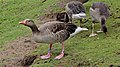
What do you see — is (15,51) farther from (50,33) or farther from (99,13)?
(99,13)

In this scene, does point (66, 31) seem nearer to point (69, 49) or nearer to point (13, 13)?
point (69, 49)

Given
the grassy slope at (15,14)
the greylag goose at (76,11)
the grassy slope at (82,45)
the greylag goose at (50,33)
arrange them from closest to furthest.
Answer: the grassy slope at (82,45) < the greylag goose at (50,33) < the greylag goose at (76,11) < the grassy slope at (15,14)

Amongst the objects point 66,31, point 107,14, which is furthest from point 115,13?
point 66,31

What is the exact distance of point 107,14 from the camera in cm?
1145

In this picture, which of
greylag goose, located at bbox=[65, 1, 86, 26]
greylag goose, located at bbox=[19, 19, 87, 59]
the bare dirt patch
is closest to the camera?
greylag goose, located at bbox=[19, 19, 87, 59]

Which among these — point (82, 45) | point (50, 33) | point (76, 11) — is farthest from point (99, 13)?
point (50, 33)

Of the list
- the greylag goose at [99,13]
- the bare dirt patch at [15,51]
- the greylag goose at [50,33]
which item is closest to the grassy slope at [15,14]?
the bare dirt patch at [15,51]

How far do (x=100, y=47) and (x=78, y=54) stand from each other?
80 centimetres

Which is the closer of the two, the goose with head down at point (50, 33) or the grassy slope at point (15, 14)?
the goose with head down at point (50, 33)

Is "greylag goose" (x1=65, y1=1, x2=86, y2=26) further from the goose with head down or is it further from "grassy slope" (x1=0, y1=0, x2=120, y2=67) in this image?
the goose with head down

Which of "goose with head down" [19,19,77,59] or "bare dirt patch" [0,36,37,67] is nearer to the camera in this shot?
"goose with head down" [19,19,77,59]

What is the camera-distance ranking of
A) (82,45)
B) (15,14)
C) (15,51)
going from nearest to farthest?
(82,45)
(15,51)
(15,14)

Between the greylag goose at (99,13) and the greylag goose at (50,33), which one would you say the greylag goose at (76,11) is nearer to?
the greylag goose at (99,13)

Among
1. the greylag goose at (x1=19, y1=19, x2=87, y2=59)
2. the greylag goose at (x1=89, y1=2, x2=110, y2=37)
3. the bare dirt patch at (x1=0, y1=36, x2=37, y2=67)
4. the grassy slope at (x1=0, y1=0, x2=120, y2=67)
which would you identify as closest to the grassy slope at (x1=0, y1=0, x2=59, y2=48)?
the grassy slope at (x1=0, y1=0, x2=120, y2=67)
